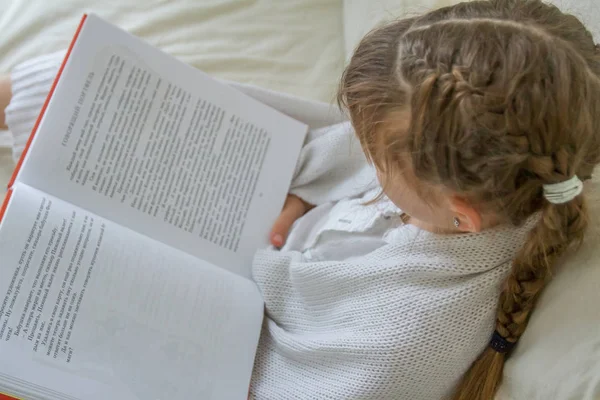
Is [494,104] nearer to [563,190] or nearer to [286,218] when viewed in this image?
[563,190]

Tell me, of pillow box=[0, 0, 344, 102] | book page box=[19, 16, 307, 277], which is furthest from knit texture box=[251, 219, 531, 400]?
pillow box=[0, 0, 344, 102]

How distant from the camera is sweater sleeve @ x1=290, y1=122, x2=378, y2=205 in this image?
81 cm

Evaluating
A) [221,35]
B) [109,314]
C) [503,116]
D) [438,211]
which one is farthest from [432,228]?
[221,35]

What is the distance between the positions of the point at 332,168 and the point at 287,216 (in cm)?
9

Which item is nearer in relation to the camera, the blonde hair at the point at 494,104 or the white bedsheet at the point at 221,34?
the blonde hair at the point at 494,104

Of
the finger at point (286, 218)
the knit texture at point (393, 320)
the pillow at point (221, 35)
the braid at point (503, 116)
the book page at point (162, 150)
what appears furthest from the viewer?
the pillow at point (221, 35)

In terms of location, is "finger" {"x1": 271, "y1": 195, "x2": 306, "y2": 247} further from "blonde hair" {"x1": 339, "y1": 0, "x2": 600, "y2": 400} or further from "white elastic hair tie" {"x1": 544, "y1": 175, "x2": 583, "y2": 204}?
"white elastic hair tie" {"x1": 544, "y1": 175, "x2": 583, "y2": 204}

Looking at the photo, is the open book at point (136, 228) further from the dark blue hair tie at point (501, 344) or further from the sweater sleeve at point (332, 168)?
the dark blue hair tie at point (501, 344)

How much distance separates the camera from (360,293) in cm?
64

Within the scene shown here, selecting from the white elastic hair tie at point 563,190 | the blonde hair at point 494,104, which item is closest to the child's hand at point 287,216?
the blonde hair at point 494,104

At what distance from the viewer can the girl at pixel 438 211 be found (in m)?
0.43

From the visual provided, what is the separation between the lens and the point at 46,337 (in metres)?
0.57

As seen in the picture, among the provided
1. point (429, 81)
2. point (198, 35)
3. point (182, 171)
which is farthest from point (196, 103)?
point (429, 81)

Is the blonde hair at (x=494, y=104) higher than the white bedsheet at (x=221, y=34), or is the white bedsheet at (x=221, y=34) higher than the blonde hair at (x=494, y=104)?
the blonde hair at (x=494, y=104)
